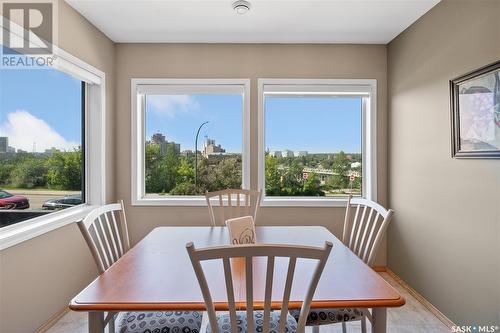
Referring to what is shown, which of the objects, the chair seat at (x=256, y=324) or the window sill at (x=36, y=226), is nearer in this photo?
the chair seat at (x=256, y=324)

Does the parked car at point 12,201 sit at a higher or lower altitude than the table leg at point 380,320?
higher

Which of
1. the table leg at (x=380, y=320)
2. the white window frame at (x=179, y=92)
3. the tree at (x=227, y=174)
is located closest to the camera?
the table leg at (x=380, y=320)

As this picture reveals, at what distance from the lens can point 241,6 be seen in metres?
2.42

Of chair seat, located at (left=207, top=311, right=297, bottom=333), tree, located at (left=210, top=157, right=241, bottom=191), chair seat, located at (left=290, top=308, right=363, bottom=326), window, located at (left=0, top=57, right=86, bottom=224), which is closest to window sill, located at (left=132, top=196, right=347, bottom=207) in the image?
tree, located at (left=210, top=157, right=241, bottom=191)

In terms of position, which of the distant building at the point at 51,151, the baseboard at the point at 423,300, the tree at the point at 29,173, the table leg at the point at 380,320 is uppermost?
the distant building at the point at 51,151

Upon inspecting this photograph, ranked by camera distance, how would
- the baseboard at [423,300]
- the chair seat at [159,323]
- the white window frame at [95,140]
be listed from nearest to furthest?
the chair seat at [159,323] < the baseboard at [423,300] < the white window frame at [95,140]

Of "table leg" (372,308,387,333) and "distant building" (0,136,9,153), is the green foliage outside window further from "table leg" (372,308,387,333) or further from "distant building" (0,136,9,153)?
"table leg" (372,308,387,333)

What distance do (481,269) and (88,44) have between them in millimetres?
3539

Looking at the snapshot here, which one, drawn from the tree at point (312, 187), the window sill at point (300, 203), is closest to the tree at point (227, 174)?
the window sill at point (300, 203)

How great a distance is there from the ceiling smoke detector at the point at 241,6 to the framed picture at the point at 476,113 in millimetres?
1662

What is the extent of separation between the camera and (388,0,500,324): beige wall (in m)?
1.94

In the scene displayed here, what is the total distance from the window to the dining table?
112cm

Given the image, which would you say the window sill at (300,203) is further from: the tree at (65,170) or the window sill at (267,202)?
the tree at (65,170)

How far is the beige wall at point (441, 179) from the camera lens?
1.94m
